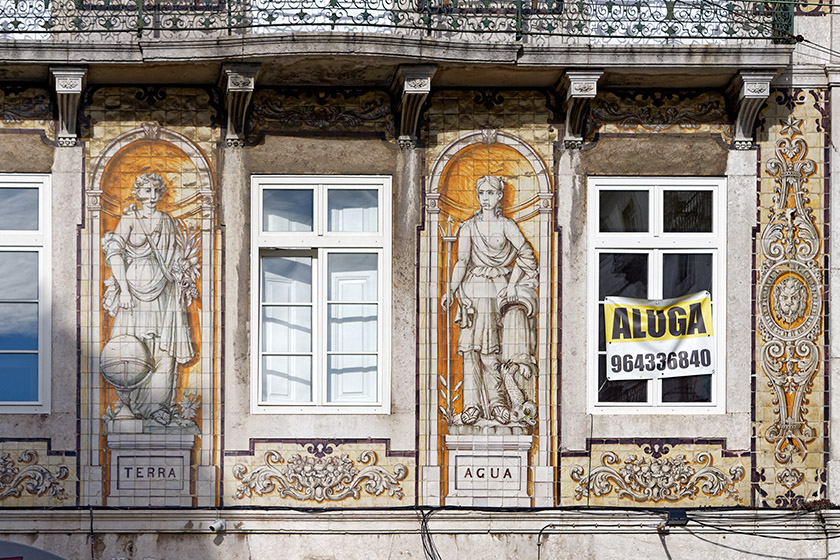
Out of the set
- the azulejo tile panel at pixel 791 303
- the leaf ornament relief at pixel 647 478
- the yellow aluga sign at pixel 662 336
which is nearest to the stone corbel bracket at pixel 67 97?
the yellow aluga sign at pixel 662 336

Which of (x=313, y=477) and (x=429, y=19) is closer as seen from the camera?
(x=429, y=19)

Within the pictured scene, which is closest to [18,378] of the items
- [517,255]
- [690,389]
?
[517,255]

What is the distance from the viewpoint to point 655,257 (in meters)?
11.7

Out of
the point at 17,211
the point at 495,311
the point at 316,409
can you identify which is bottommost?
the point at 316,409

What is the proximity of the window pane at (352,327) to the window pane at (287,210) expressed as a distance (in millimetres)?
825

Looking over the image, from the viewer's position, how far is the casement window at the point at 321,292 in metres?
11.6

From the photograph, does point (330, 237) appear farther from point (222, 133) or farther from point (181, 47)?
point (181, 47)

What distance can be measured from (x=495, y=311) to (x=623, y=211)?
151cm

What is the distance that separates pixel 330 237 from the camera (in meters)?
11.6

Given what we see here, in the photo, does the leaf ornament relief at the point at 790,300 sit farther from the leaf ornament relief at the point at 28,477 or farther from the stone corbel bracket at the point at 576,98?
the leaf ornament relief at the point at 28,477

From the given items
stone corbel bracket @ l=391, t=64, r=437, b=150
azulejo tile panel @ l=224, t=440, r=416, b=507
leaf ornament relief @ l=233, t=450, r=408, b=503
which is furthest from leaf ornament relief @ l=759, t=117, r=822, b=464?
leaf ornament relief @ l=233, t=450, r=408, b=503

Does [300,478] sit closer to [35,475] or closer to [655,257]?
[35,475]

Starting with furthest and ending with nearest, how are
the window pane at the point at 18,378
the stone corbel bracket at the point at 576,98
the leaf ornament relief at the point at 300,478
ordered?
the window pane at the point at 18,378 → the leaf ornament relief at the point at 300,478 → the stone corbel bracket at the point at 576,98

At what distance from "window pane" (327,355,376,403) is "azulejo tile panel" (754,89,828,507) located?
3.54 metres
